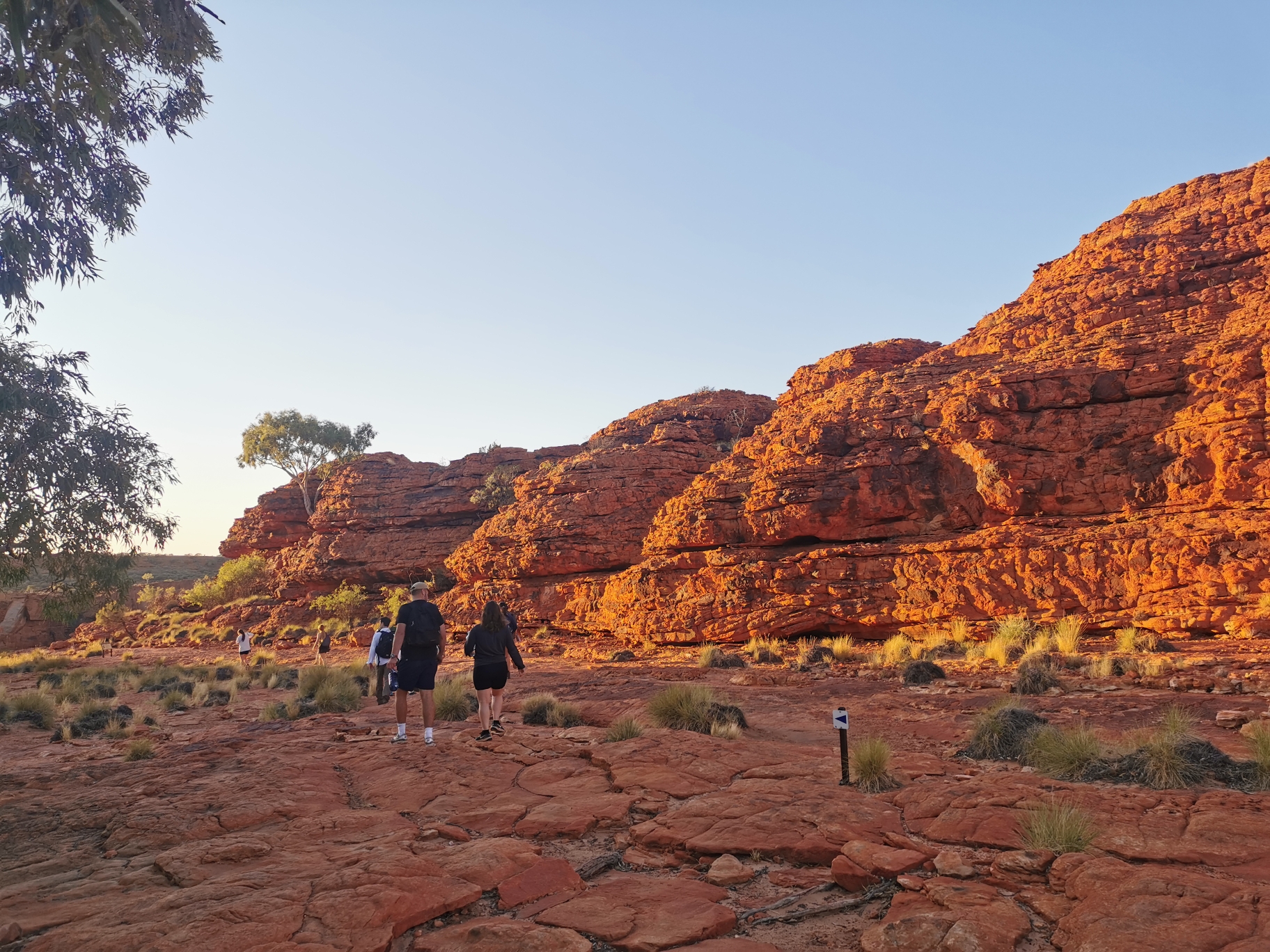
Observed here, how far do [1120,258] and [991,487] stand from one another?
11.2 metres

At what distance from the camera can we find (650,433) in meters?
34.9

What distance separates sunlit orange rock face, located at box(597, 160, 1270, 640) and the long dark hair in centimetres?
1440

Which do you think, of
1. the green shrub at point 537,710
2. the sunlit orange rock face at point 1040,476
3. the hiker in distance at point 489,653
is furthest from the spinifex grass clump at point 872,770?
the sunlit orange rock face at point 1040,476

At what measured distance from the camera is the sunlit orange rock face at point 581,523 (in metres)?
29.1

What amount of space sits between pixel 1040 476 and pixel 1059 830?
19.2 meters

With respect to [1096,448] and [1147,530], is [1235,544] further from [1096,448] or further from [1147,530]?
[1096,448]

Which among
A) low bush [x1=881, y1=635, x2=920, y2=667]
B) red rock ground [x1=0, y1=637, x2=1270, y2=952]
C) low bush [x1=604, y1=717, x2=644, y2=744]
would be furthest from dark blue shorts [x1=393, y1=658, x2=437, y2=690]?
A: low bush [x1=881, y1=635, x2=920, y2=667]

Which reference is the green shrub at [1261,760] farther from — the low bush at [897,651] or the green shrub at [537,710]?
the low bush at [897,651]

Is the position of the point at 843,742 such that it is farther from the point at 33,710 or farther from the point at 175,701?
the point at 33,710

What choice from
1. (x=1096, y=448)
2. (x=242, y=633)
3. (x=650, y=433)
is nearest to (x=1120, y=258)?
(x=1096, y=448)

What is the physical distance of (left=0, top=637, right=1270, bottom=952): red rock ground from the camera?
362 cm

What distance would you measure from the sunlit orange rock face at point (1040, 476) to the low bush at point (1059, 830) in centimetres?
1551

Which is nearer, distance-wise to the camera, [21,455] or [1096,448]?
[21,455]

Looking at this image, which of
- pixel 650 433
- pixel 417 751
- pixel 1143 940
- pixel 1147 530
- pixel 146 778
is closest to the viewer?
pixel 1143 940
